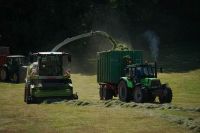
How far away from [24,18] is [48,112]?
124ft

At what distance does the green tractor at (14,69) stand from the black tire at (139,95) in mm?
17472

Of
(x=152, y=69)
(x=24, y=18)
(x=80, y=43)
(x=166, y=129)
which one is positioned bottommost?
(x=166, y=129)

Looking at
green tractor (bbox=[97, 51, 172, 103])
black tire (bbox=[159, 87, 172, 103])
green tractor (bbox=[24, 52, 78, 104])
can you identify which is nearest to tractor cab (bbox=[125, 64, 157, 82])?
green tractor (bbox=[97, 51, 172, 103])

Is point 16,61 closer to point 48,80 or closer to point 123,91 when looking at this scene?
point 48,80

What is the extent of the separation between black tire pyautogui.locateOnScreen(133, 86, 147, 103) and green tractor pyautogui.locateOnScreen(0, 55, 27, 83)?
17472 mm

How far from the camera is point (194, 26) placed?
5856 centimetres

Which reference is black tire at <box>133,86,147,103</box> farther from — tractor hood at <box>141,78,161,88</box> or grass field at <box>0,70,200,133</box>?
grass field at <box>0,70,200,133</box>

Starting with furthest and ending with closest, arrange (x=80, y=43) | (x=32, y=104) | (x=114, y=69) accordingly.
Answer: (x=80, y=43)
(x=114, y=69)
(x=32, y=104)

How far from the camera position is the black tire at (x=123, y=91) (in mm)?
22922

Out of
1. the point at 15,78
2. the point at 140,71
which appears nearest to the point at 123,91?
the point at 140,71

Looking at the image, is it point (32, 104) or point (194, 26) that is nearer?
point (32, 104)

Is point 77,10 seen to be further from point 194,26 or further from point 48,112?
point 48,112

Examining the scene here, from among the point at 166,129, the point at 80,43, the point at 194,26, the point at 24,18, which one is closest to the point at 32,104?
the point at 166,129

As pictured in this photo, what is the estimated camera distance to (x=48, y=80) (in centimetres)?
2381
